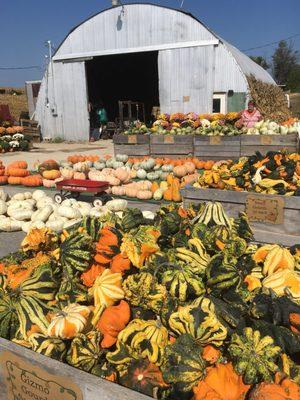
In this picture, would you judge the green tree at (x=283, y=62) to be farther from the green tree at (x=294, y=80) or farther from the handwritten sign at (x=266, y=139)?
the handwritten sign at (x=266, y=139)

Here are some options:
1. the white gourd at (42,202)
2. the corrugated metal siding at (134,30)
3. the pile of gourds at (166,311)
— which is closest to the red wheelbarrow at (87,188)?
the white gourd at (42,202)

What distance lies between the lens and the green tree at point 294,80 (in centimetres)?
5538

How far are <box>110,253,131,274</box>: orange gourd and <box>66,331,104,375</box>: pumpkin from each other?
0.51 meters

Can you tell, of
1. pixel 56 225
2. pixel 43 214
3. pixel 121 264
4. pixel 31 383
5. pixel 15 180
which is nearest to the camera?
pixel 31 383

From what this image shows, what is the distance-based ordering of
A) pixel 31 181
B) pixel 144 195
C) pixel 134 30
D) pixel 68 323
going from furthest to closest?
pixel 134 30
pixel 31 181
pixel 144 195
pixel 68 323

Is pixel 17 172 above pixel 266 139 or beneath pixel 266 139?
beneath

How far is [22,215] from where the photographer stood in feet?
20.5

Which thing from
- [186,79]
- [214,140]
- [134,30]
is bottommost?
[214,140]

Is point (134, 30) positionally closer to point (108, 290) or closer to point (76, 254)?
point (76, 254)

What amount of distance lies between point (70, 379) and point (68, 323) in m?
0.43

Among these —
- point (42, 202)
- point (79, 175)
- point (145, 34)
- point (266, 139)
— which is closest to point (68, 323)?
point (42, 202)

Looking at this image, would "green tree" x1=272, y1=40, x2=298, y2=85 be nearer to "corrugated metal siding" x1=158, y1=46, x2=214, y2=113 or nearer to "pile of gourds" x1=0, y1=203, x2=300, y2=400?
"corrugated metal siding" x1=158, y1=46, x2=214, y2=113

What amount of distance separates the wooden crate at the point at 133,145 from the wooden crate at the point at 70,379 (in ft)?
34.1

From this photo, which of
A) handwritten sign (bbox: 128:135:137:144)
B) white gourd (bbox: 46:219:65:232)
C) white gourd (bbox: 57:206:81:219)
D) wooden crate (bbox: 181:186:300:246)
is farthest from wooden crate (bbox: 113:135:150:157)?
wooden crate (bbox: 181:186:300:246)
